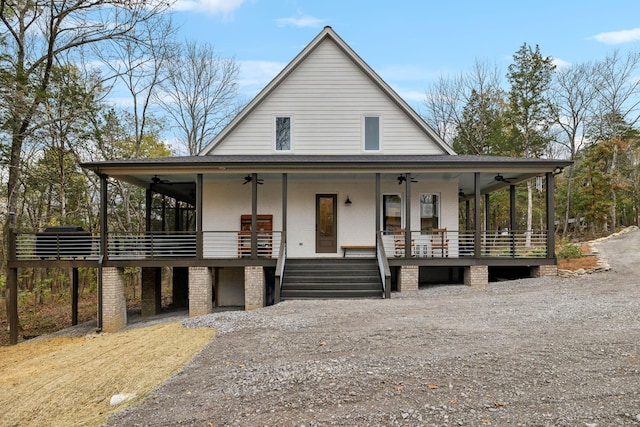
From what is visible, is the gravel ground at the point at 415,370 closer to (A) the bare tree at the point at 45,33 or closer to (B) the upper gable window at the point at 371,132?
(B) the upper gable window at the point at 371,132

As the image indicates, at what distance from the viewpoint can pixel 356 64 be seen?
15602 millimetres

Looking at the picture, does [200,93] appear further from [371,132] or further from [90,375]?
[90,375]

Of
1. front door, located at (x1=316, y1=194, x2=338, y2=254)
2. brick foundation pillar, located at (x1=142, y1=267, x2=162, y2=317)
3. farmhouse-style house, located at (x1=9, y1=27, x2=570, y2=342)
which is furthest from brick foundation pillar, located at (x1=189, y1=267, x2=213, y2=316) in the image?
front door, located at (x1=316, y1=194, x2=338, y2=254)

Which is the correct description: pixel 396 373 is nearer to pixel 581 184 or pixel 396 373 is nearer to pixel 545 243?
pixel 545 243

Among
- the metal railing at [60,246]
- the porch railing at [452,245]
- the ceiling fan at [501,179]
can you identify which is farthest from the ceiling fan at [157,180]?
the ceiling fan at [501,179]

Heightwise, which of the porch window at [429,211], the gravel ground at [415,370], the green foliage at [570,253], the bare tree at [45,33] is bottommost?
the gravel ground at [415,370]

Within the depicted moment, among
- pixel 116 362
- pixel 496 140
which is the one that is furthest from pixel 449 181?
pixel 496 140

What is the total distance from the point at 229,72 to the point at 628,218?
3305cm

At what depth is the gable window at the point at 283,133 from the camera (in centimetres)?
1546

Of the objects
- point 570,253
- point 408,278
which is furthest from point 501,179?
point 408,278

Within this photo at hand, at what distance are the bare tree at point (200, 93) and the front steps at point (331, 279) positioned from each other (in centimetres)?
1961

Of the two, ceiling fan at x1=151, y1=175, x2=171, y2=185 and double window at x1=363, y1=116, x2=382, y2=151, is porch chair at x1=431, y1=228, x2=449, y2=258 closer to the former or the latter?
double window at x1=363, y1=116, x2=382, y2=151

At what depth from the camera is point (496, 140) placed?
27.1m

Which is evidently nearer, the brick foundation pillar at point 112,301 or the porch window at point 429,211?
the brick foundation pillar at point 112,301
